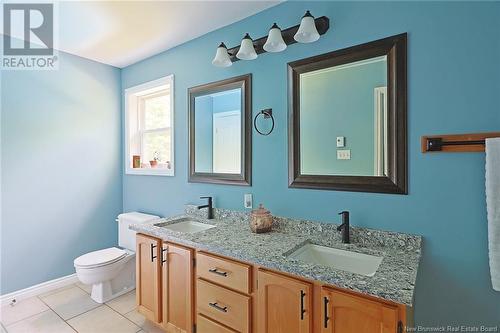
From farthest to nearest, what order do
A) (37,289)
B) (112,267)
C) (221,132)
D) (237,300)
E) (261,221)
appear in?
(37,289)
(112,267)
(221,132)
(261,221)
(237,300)

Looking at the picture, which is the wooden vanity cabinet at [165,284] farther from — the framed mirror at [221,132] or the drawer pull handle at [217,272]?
the framed mirror at [221,132]

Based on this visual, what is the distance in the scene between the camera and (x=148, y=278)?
2.04 metres

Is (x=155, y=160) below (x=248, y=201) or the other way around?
the other way around

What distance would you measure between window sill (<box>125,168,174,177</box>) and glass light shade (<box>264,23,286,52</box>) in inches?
61.5

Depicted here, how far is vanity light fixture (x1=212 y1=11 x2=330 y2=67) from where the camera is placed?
63.3 inches

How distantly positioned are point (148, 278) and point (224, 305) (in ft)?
2.64

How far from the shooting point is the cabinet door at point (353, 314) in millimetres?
1029

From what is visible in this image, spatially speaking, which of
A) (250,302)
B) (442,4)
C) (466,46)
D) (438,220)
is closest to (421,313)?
(438,220)

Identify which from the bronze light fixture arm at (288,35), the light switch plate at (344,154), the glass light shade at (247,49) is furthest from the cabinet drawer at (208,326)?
the bronze light fixture arm at (288,35)

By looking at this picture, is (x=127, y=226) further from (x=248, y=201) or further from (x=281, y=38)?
(x=281, y=38)

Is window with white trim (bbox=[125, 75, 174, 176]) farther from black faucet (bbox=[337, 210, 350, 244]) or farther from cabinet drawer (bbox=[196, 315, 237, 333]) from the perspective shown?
black faucet (bbox=[337, 210, 350, 244])

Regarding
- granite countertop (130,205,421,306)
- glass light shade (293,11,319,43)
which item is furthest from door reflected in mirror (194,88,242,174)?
glass light shade (293,11,319,43)

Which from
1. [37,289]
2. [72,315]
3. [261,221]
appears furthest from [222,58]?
[37,289]

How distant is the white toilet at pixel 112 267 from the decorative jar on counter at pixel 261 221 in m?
1.40
